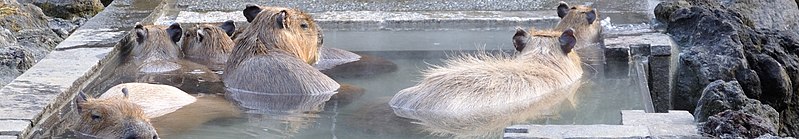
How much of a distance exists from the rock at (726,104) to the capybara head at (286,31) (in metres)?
2.24

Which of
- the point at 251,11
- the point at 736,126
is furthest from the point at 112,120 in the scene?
the point at 736,126

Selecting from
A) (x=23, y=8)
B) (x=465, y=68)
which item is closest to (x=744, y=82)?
(x=465, y=68)

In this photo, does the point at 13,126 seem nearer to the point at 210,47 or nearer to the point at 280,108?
the point at 280,108

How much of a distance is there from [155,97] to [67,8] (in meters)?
4.59

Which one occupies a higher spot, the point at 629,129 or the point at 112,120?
the point at 112,120

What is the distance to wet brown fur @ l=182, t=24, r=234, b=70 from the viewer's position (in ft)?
25.2

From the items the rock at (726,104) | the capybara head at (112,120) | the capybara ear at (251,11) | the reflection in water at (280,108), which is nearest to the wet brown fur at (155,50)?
the capybara ear at (251,11)

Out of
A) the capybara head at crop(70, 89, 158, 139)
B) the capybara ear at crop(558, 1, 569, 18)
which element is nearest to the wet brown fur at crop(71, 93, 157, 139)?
the capybara head at crop(70, 89, 158, 139)

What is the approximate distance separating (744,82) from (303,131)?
276 cm

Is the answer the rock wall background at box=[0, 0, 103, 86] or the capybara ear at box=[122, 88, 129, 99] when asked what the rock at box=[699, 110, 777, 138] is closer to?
the capybara ear at box=[122, 88, 129, 99]

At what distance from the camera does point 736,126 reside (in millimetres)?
5137

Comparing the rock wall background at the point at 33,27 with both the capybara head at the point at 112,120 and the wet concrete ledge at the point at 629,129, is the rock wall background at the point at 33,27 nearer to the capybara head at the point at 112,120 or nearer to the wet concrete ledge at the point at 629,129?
the capybara head at the point at 112,120

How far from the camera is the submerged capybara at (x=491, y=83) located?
6129mm

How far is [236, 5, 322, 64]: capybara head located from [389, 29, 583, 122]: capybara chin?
0.81 meters
